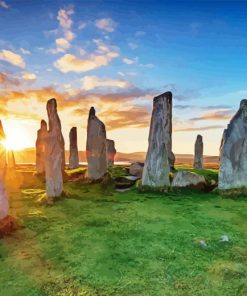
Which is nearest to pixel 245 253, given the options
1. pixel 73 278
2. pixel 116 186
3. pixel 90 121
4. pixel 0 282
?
pixel 73 278

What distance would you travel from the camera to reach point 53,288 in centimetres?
955

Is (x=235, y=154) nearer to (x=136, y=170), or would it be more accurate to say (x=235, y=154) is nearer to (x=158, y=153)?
(x=158, y=153)

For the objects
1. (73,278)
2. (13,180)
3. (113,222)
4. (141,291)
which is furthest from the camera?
(13,180)

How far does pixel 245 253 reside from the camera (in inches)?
472

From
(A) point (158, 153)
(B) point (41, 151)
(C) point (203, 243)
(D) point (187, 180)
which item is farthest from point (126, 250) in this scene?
(B) point (41, 151)

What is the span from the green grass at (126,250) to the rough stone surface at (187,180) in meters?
3.60

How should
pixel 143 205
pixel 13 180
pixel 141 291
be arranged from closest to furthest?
pixel 141 291, pixel 143 205, pixel 13 180

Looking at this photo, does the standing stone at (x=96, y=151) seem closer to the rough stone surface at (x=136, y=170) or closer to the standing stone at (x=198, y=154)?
the rough stone surface at (x=136, y=170)

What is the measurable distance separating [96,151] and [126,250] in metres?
16.1

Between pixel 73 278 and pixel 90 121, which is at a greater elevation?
pixel 90 121

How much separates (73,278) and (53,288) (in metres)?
0.80

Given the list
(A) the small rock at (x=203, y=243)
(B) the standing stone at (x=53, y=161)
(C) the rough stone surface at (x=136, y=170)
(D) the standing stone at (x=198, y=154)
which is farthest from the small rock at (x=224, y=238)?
(D) the standing stone at (x=198, y=154)

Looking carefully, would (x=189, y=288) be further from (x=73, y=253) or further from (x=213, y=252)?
(x=73, y=253)

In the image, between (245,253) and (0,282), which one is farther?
(245,253)
